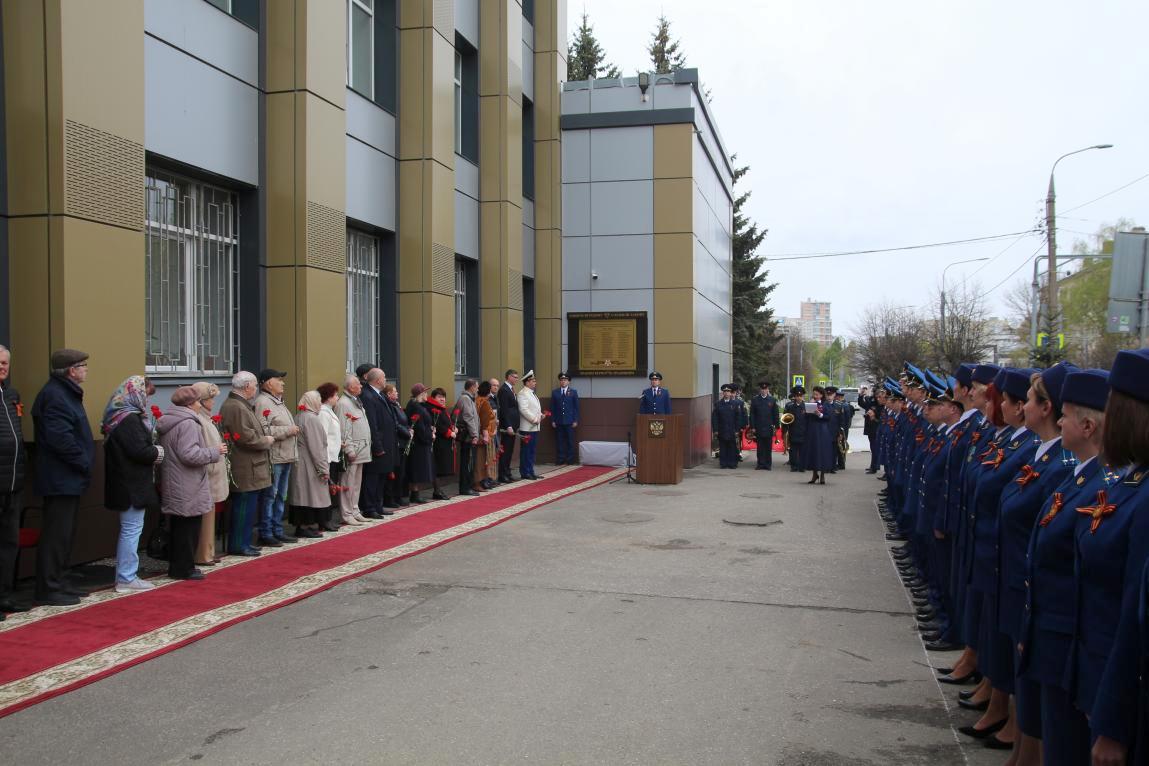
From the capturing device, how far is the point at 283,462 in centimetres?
995

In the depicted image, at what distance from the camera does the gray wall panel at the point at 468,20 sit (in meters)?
18.0

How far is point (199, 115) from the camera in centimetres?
1079

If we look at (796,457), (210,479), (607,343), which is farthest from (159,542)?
(796,457)

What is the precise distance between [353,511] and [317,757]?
7.45 meters

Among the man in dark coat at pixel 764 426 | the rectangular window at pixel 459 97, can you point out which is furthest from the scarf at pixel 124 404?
the man in dark coat at pixel 764 426

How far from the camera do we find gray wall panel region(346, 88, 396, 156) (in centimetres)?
1420

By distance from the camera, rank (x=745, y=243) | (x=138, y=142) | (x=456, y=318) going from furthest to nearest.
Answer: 1. (x=745, y=243)
2. (x=456, y=318)
3. (x=138, y=142)

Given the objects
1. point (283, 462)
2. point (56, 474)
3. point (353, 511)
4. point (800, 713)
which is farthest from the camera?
point (353, 511)

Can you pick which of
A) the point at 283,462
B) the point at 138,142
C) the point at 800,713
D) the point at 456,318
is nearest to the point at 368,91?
the point at 456,318

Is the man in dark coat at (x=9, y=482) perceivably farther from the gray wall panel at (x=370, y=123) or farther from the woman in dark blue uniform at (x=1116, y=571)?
the gray wall panel at (x=370, y=123)

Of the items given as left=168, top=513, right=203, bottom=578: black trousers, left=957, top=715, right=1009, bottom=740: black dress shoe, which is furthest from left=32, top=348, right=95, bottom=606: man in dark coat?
left=957, top=715, right=1009, bottom=740: black dress shoe

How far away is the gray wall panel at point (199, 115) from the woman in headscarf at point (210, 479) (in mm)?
3020

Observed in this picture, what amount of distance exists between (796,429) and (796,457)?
2.73 ft

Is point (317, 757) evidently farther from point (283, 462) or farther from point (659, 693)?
point (283, 462)
